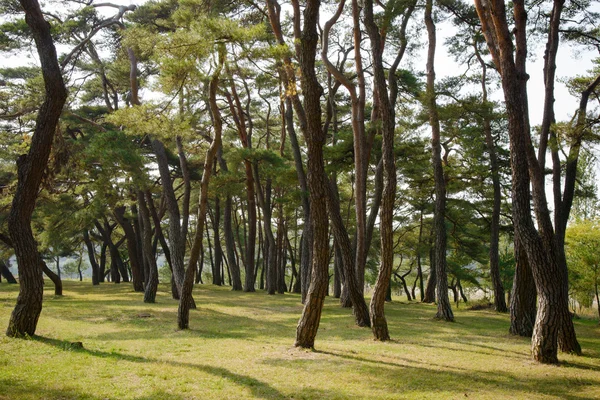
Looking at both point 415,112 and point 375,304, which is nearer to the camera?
point 375,304

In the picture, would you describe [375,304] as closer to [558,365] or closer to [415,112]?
[558,365]

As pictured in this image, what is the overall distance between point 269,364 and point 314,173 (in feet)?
9.97

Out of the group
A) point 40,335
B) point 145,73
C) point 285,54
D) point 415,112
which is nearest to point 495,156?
point 415,112

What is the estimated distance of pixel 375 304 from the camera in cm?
975

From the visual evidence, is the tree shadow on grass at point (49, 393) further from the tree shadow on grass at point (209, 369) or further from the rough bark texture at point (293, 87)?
the rough bark texture at point (293, 87)

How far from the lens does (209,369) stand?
6.78 m

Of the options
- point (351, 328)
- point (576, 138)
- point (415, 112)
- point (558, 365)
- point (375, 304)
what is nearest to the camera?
point (558, 365)

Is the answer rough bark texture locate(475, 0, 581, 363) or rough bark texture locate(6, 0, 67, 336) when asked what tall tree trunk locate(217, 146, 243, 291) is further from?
rough bark texture locate(475, 0, 581, 363)

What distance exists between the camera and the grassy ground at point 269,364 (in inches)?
224

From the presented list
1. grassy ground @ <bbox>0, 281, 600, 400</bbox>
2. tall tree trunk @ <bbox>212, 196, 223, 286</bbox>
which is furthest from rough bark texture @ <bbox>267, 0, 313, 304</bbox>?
tall tree trunk @ <bbox>212, 196, 223, 286</bbox>

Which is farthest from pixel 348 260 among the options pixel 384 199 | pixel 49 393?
pixel 49 393

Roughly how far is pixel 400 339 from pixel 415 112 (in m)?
9.66

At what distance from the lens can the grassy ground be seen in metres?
5.70

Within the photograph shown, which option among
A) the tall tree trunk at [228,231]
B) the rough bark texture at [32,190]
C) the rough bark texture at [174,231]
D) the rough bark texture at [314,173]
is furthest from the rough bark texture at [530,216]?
the tall tree trunk at [228,231]
